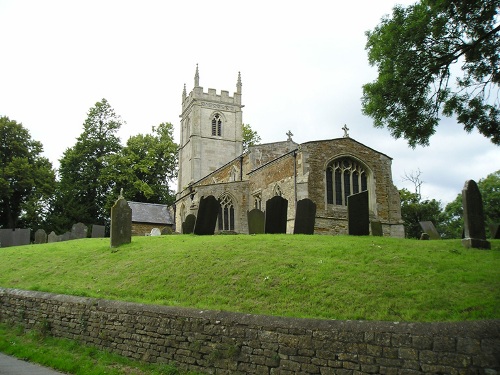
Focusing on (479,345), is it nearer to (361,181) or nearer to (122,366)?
(122,366)

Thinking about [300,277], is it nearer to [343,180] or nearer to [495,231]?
[495,231]

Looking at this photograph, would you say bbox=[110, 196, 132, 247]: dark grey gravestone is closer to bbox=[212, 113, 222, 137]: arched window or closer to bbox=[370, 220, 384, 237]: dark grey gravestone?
bbox=[370, 220, 384, 237]: dark grey gravestone

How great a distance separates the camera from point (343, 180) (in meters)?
23.2

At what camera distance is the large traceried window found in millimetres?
22766

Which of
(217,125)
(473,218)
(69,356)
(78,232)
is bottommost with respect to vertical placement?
(69,356)

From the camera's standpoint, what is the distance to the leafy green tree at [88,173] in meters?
39.1

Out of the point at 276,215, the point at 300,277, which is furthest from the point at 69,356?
the point at 276,215

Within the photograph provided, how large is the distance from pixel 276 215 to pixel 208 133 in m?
36.6

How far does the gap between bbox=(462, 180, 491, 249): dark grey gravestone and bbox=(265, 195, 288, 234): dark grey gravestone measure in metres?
5.06

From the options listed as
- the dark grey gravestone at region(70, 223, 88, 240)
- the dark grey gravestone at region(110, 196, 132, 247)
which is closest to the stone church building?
the dark grey gravestone at region(70, 223, 88, 240)

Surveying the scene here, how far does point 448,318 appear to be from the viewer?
5902 mm

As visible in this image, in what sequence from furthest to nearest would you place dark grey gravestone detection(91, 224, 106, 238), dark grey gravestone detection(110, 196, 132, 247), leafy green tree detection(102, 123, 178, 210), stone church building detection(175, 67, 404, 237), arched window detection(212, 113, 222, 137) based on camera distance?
arched window detection(212, 113, 222, 137) → leafy green tree detection(102, 123, 178, 210) → dark grey gravestone detection(91, 224, 106, 238) → stone church building detection(175, 67, 404, 237) → dark grey gravestone detection(110, 196, 132, 247)

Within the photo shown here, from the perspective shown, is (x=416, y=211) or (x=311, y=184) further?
(x=416, y=211)

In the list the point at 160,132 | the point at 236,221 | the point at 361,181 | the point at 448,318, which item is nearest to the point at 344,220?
the point at 361,181
